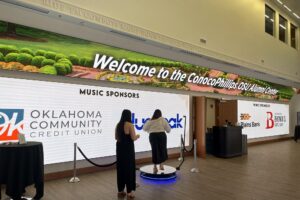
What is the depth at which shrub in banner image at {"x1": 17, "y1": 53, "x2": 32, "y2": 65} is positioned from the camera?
4742mm

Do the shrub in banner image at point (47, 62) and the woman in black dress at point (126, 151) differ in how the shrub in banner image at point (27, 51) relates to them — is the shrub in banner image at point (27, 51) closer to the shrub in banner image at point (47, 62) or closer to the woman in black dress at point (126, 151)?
the shrub in banner image at point (47, 62)

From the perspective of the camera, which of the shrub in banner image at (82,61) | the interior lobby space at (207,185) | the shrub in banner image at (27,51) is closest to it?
the interior lobby space at (207,185)

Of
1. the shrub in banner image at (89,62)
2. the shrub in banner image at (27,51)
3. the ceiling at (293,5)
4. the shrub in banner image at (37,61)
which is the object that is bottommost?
the shrub in banner image at (37,61)

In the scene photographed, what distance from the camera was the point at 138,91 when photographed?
6.88m

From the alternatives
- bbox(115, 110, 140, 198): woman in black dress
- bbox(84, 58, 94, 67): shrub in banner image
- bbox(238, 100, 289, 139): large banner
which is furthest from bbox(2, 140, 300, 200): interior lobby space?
bbox(238, 100, 289, 139): large banner

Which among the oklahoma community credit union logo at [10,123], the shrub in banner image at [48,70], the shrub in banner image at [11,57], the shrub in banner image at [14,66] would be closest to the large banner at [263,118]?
the shrub in banner image at [48,70]

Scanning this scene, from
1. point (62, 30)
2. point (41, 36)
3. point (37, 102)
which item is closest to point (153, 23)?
point (62, 30)

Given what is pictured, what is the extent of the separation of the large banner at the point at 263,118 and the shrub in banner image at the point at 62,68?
753 cm

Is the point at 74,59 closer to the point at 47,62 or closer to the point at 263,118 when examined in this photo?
the point at 47,62

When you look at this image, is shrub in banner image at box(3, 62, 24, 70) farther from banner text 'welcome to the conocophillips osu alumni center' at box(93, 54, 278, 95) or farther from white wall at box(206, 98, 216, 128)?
white wall at box(206, 98, 216, 128)

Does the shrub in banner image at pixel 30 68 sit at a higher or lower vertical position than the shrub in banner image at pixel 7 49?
lower

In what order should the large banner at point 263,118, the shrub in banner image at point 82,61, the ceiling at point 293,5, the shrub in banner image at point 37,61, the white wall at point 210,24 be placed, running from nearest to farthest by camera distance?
the shrub in banner image at point 37,61
the shrub in banner image at point 82,61
the white wall at point 210,24
the large banner at point 263,118
the ceiling at point 293,5

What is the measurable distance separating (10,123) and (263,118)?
1081 centimetres

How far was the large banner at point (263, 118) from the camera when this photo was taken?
35.5 feet
